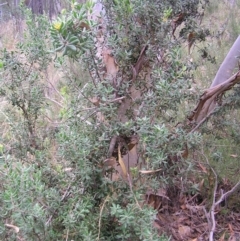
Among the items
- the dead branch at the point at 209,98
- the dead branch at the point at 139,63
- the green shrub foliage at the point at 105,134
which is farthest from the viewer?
the dead branch at the point at 209,98

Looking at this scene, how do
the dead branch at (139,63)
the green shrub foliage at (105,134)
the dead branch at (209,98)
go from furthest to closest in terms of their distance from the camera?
the dead branch at (209,98), the dead branch at (139,63), the green shrub foliage at (105,134)

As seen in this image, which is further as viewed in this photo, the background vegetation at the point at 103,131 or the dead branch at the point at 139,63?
the dead branch at the point at 139,63

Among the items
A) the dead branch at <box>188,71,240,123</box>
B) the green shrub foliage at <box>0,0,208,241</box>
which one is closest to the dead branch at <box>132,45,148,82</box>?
the green shrub foliage at <box>0,0,208,241</box>

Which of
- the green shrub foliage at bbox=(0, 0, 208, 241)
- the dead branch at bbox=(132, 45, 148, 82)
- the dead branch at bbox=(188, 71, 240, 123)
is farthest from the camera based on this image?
the dead branch at bbox=(188, 71, 240, 123)

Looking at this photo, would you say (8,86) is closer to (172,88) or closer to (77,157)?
(77,157)

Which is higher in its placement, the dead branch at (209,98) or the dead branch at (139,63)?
the dead branch at (139,63)

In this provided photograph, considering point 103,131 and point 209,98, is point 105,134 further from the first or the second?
point 209,98

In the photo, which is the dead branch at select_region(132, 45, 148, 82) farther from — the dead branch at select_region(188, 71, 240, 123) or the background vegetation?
the dead branch at select_region(188, 71, 240, 123)

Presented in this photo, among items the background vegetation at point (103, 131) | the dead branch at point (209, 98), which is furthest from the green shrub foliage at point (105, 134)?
the dead branch at point (209, 98)

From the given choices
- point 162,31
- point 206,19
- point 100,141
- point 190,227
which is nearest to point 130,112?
point 100,141

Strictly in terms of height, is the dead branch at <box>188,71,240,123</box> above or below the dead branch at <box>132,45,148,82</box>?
below

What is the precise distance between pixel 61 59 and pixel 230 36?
3190mm

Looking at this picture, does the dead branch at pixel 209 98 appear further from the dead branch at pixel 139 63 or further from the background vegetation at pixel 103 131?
the dead branch at pixel 139 63

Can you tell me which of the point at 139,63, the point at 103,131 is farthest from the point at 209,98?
the point at 103,131
